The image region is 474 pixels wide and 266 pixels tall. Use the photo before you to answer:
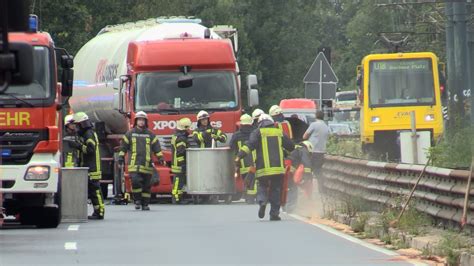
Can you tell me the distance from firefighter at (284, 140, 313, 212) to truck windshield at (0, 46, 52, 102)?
5.32 metres

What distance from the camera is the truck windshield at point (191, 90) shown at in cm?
2967

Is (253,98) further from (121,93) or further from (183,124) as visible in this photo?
(121,93)

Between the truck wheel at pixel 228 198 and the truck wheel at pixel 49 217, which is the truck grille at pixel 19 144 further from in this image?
the truck wheel at pixel 228 198

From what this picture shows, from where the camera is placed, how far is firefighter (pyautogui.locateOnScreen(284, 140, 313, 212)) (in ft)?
85.1

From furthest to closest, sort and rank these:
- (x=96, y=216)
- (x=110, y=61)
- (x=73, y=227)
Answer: (x=110, y=61) → (x=96, y=216) → (x=73, y=227)

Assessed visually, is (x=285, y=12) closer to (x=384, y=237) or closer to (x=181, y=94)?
(x=181, y=94)

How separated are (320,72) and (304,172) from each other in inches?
263

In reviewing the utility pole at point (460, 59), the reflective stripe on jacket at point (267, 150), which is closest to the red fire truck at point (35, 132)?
the reflective stripe on jacket at point (267, 150)

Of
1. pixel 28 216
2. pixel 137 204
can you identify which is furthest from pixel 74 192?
pixel 137 204

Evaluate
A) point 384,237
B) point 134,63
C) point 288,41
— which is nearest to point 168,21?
point 134,63

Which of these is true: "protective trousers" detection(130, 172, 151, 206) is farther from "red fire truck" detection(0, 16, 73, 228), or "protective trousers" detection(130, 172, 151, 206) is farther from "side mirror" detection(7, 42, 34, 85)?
"side mirror" detection(7, 42, 34, 85)

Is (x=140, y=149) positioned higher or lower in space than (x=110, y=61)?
lower

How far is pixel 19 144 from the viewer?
21250 mm

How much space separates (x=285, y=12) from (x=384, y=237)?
7090 cm
